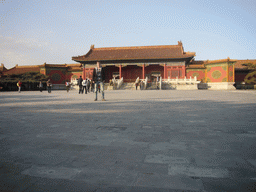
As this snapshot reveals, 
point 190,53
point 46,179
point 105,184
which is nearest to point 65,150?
point 46,179

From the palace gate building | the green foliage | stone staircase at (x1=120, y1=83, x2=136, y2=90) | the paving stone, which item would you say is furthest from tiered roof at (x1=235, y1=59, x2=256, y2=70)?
the paving stone

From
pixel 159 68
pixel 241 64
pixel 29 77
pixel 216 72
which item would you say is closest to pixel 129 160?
pixel 159 68

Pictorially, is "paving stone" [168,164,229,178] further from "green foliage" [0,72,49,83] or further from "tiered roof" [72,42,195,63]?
"green foliage" [0,72,49,83]

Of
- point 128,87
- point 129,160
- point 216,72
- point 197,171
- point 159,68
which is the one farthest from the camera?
point 159,68

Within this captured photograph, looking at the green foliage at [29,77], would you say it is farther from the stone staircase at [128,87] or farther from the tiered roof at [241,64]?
the tiered roof at [241,64]

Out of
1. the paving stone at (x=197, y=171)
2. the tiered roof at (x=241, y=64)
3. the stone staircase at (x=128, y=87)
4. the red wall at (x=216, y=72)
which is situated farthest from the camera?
the tiered roof at (x=241, y=64)

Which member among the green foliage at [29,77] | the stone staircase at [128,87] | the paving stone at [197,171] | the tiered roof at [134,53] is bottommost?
the paving stone at [197,171]

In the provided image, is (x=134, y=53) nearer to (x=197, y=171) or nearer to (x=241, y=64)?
(x=241, y=64)

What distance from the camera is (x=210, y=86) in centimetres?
3050

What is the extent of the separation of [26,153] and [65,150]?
0.36m

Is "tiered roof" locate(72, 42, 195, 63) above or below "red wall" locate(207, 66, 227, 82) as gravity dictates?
above

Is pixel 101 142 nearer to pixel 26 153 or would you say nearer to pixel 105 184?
pixel 26 153

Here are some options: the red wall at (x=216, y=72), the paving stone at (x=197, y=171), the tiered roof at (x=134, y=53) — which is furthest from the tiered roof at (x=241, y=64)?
the paving stone at (x=197, y=171)

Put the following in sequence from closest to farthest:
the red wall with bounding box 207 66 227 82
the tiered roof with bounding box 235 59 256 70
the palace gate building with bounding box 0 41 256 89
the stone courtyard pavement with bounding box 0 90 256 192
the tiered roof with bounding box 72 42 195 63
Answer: the stone courtyard pavement with bounding box 0 90 256 192
the palace gate building with bounding box 0 41 256 89
the tiered roof with bounding box 72 42 195 63
the red wall with bounding box 207 66 227 82
the tiered roof with bounding box 235 59 256 70
